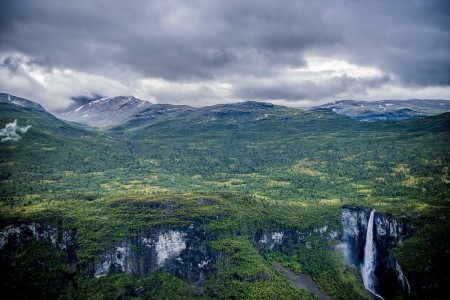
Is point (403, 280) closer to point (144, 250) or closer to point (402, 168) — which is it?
point (144, 250)

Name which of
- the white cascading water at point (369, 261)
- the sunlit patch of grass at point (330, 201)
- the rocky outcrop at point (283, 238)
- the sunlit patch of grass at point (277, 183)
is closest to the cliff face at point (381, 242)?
the white cascading water at point (369, 261)

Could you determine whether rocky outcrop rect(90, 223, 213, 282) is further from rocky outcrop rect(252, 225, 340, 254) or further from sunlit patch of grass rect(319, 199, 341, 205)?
sunlit patch of grass rect(319, 199, 341, 205)

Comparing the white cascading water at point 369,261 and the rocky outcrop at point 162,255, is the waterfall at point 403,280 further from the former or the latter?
the rocky outcrop at point 162,255

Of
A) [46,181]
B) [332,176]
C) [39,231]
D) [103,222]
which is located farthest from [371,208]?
[46,181]

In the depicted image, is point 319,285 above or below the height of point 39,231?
below

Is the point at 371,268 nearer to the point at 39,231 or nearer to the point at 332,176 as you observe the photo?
the point at 332,176

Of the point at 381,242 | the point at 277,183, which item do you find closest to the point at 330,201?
the point at 381,242
